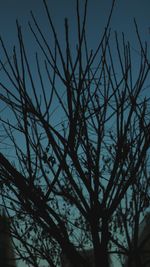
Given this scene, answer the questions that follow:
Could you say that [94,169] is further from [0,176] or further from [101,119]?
[0,176]

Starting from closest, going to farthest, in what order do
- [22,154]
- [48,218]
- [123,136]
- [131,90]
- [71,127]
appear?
[48,218], [71,127], [123,136], [131,90], [22,154]

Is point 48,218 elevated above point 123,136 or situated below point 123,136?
below

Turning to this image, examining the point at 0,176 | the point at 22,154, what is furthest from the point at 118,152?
the point at 22,154

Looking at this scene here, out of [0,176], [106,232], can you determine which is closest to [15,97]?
[0,176]

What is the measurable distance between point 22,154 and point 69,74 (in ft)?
3.80

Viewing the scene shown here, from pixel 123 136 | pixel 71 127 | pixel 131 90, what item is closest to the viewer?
pixel 71 127

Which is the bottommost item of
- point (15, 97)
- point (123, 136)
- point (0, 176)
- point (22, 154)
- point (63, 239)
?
point (63, 239)

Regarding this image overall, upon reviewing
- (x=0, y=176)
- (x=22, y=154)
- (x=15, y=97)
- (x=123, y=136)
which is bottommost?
(x=0, y=176)

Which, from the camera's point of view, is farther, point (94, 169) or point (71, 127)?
point (94, 169)

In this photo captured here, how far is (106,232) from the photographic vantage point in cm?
247

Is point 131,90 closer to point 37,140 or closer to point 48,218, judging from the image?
point 37,140

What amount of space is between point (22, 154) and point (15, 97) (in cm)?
83

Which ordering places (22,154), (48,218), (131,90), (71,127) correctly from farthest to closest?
(22,154), (131,90), (71,127), (48,218)

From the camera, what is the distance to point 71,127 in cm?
236
